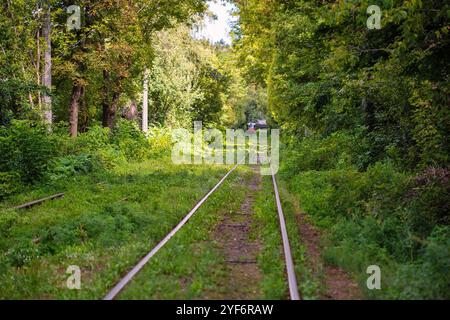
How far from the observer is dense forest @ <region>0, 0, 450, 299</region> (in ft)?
25.3

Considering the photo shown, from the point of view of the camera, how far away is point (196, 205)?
503 inches

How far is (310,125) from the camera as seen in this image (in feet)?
76.1

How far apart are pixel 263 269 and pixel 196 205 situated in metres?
5.42

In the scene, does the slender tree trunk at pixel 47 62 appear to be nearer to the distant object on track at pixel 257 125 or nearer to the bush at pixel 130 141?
the bush at pixel 130 141

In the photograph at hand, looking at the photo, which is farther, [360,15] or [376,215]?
[376,215]

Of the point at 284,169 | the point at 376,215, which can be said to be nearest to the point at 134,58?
the point at 284,169

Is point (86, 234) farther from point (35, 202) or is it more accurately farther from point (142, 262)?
point (35, 202)

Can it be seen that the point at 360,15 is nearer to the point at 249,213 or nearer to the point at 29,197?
the point at 249,213

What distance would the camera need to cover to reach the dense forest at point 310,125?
7719 millimetres

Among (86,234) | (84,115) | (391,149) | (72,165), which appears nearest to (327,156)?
(391,149)

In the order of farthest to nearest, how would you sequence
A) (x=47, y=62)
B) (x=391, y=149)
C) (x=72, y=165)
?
(x=47, y=62)
(x=72, y=165)
(x=391, y=149)

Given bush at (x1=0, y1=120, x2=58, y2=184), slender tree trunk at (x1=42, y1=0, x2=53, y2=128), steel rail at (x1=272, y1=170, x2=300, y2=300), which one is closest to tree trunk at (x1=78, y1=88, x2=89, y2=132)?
slender tree trunk at (x1=42, y1=0, x2=53, y2=128)

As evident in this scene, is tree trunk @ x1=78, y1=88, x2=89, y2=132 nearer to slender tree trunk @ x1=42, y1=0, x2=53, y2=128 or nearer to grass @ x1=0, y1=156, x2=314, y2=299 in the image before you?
slender tree trunk @ x1=42, y1=0, x2=53, y2=128

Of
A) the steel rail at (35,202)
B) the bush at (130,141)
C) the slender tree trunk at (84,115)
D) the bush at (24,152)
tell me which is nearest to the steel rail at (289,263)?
the steel rail at (35,202)
